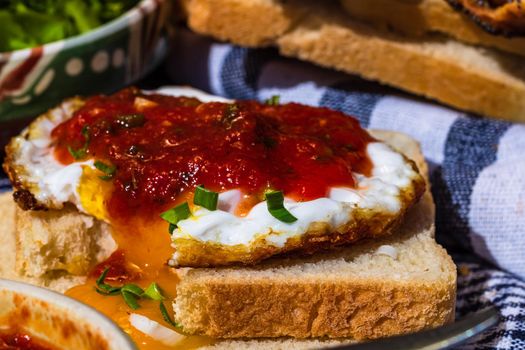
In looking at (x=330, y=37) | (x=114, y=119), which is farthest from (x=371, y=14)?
(x=114, y=119)

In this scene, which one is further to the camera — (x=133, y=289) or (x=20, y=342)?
(x=133, y=289)

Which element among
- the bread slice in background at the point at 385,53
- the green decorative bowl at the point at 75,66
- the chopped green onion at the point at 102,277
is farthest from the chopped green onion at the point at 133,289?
the bread slice in background at the point at 385,53

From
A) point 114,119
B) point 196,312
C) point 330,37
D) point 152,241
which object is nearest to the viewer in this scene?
point 196,312

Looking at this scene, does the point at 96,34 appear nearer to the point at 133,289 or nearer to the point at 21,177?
the point at 21,177

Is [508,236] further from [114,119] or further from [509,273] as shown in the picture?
[114,119]

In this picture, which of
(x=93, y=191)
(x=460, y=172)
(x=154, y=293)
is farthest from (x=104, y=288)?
(x=460, y=172)

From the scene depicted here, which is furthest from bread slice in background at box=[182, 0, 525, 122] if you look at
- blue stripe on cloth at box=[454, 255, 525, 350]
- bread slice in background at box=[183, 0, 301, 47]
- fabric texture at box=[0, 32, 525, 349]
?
blue stripe on cloth at box=[454, 255, 525, 350]
